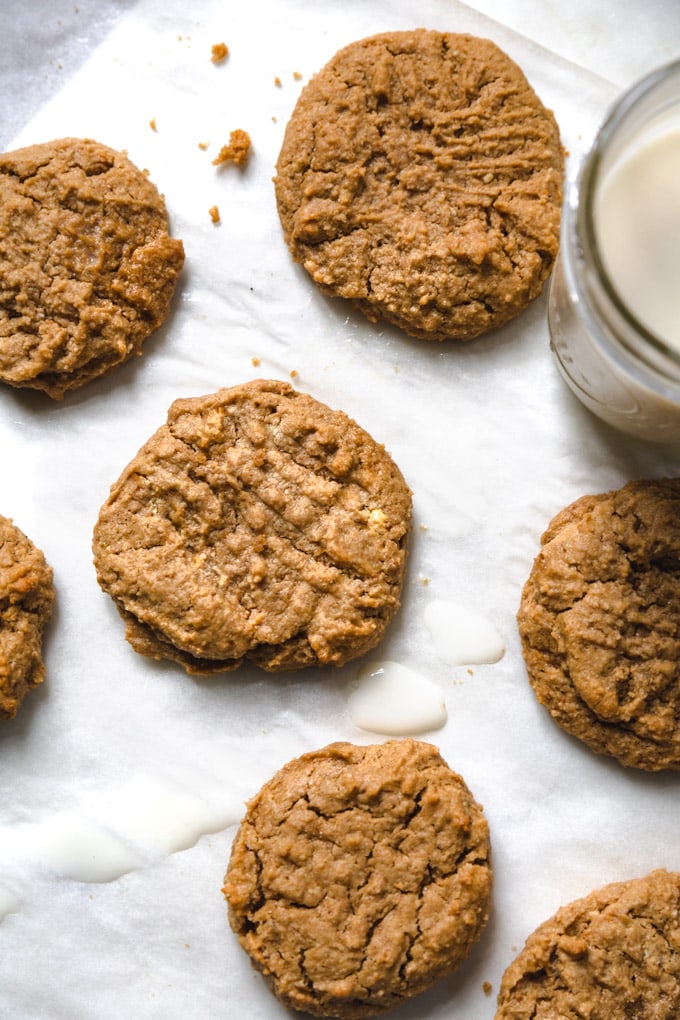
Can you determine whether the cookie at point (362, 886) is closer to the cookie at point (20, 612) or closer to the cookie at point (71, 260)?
the cookie at point (20, 612)

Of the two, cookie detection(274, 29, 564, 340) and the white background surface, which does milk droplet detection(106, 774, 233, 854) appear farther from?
cookie detection(274, 29, 564, 340)

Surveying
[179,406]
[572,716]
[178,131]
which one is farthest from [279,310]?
[572,716]

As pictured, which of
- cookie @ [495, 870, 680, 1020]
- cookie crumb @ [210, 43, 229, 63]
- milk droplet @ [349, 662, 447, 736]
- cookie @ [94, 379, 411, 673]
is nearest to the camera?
cookie @ [495, 870, 680, 1020]

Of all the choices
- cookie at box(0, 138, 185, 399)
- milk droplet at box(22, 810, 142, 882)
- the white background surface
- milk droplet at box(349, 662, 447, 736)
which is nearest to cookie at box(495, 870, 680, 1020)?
the white background surface

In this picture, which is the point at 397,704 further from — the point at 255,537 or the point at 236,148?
the point at 236,148

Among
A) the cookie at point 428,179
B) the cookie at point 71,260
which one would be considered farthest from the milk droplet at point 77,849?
the cookie at point 428,179

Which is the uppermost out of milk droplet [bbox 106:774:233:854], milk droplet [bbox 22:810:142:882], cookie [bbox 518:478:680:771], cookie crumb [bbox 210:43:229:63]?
cookie crumb [bbox 210:43:229:63]
